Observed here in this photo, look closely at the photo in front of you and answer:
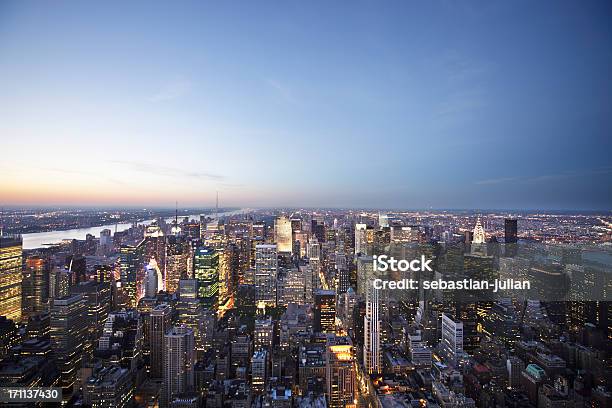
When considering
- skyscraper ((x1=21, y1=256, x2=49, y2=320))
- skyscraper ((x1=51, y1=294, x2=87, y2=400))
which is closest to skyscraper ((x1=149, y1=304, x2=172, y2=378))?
skyscraper ((x1=51, y1=294, x2=87, y2=400))

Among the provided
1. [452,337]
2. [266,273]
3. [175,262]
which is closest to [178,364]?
[452,337]

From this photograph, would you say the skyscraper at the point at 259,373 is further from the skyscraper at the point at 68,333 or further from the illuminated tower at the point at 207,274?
the illuminated tower at the point at 207,274

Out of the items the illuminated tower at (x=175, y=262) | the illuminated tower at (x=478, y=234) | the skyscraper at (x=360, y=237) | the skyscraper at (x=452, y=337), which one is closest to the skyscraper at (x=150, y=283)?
the illuminated tower at (x=175, y=262)

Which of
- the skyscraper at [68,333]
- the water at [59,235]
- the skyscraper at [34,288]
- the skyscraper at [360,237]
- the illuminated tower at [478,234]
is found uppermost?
the illuminated tower at [478,234]

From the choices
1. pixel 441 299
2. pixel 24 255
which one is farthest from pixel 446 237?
pixel 24 255

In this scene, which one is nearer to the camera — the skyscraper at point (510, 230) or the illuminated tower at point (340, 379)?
the skyscraper at point (510, 230)

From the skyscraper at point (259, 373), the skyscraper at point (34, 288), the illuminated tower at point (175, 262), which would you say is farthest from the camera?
the illuminated tower at point (175, 262)
